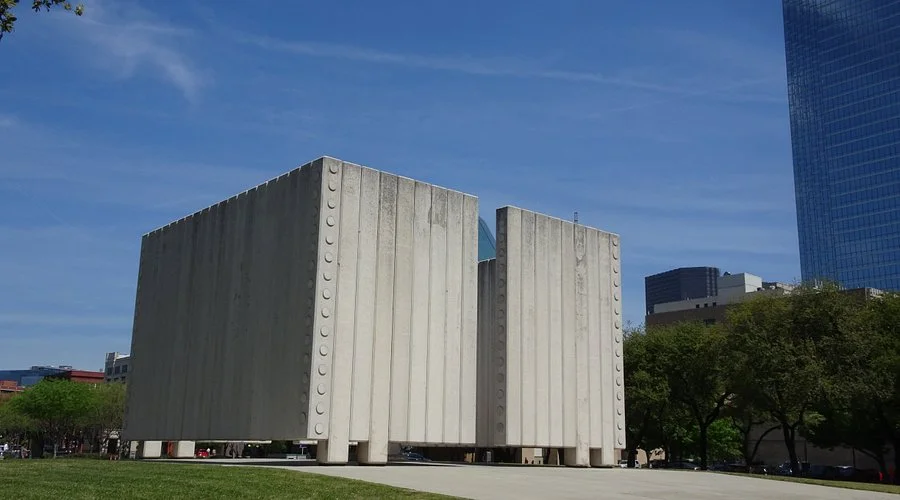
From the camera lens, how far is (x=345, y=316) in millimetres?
33625

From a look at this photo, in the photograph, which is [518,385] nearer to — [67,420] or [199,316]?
[199,316]

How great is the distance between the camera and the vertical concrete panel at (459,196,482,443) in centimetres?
3750

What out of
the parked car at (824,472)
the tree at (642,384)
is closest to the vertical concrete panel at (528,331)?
the tree at (642,384)

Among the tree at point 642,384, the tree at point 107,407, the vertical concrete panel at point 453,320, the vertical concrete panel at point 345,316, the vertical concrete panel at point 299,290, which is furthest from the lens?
the tree at point 107,407

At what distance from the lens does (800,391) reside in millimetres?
49406

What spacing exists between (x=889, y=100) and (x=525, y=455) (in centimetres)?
15334

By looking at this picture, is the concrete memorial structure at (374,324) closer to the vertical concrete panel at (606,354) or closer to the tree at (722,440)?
the vertical concrete panel at (606,354)

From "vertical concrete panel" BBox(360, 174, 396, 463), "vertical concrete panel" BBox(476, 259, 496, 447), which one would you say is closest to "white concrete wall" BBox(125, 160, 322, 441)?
"vertical concrete panel" BBox(360, 174, 396, 463)

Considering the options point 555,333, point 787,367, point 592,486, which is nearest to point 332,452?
point 592,486

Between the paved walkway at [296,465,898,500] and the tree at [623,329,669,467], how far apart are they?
26.3m

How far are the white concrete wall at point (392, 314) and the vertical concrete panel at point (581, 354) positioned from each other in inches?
263

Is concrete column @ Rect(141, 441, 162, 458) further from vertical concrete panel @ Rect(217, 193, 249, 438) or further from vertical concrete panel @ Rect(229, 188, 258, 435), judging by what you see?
vertical concrete panel @ Rect(229, 188, 258, 435)

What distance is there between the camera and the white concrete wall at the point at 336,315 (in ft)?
109

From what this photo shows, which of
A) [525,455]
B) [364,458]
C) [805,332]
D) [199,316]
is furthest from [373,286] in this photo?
[805,332]
